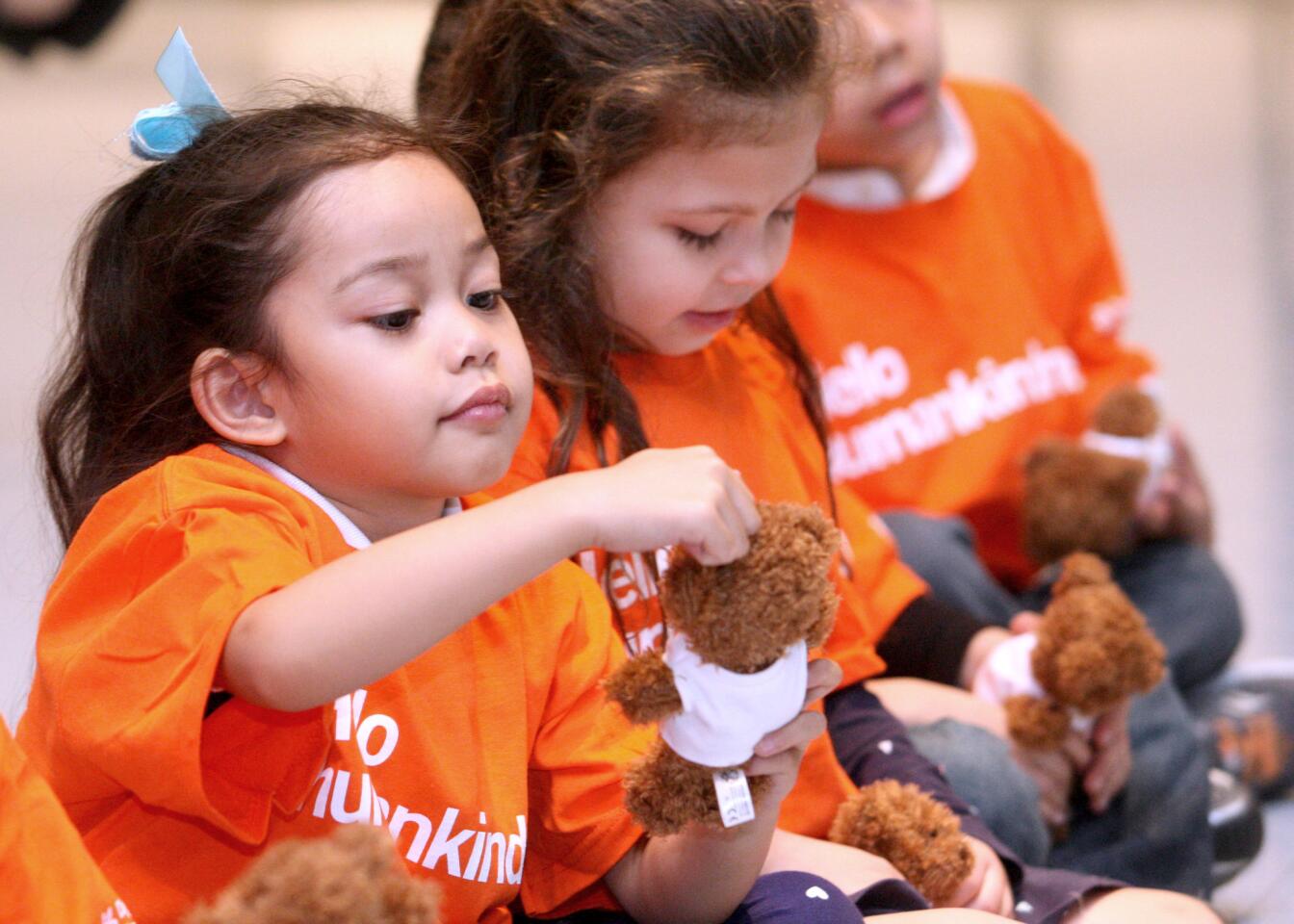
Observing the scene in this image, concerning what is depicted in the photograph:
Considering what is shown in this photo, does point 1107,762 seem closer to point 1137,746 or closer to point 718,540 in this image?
point 1137,746

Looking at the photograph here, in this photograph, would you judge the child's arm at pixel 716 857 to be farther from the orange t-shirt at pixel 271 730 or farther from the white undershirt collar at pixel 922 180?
the white undershirt collar at pixel 922 180

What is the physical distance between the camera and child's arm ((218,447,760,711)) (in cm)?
73

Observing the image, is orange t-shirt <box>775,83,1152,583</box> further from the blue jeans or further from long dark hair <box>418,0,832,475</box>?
long dark hair <box>418,0,832,475</box>

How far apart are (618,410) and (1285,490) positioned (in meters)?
1.87

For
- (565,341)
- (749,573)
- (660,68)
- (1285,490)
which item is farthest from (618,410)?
(1285,490)

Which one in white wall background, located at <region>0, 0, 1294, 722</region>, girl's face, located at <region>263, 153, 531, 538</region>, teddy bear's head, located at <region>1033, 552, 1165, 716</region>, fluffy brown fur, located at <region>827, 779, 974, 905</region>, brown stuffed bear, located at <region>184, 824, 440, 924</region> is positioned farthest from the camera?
white wall background, located at <region>0, 0, 1294, 722</region>

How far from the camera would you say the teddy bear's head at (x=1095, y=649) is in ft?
3.88

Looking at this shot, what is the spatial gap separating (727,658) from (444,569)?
0.14 meters

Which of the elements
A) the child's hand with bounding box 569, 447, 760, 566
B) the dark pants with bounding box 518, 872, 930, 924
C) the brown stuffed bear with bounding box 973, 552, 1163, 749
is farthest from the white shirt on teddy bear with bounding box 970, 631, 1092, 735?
the child's hand with bounding box 569, 447, 760, 566

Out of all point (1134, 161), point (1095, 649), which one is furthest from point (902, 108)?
point (1134, 161)

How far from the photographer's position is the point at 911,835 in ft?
3.32

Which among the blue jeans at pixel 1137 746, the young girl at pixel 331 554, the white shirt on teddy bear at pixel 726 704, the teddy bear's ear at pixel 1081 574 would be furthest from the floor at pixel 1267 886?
the white shirt on teddy bear at pixel 726 704

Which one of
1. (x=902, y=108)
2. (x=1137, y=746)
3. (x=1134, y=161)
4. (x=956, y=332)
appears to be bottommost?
(x=1134, y=161)

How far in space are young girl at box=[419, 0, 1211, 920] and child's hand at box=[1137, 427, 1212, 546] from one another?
562 mm
